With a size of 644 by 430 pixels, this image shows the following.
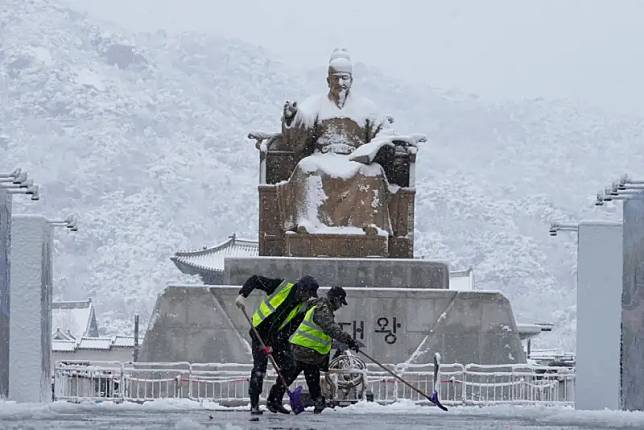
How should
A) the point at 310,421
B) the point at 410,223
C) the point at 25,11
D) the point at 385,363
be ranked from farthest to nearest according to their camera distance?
the point at 25,11 < the point at 410,223 < the point at 385,363 < the point at 310,421

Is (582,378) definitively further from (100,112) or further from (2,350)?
(100,112)

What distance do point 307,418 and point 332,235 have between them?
5.98m

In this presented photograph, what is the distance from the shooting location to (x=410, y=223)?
1603 cm

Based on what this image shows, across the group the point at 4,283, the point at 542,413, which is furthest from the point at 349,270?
the point at 542,413

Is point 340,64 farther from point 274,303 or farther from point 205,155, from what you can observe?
point 205,155

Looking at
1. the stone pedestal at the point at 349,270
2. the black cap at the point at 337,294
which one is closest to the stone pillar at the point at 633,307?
the black cap at the point at 337,294

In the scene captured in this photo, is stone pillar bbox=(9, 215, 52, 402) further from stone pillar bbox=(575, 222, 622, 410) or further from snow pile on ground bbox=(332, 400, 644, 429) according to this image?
stone pillar bbox=(575, 222, 622, 410)

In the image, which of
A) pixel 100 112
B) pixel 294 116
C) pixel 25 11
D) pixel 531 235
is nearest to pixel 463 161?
pixel 531 235

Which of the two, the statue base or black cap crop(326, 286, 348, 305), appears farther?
the statue base

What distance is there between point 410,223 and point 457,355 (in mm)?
1625

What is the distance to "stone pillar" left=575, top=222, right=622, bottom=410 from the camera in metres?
12.1

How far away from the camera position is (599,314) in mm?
12281

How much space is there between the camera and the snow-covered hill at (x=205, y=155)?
111938 millimetres

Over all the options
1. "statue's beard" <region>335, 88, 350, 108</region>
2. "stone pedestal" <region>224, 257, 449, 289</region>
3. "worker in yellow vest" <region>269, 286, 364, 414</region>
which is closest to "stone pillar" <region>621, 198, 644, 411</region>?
"worker in yellow vest" <region>269, 286, 364, 414</region>
